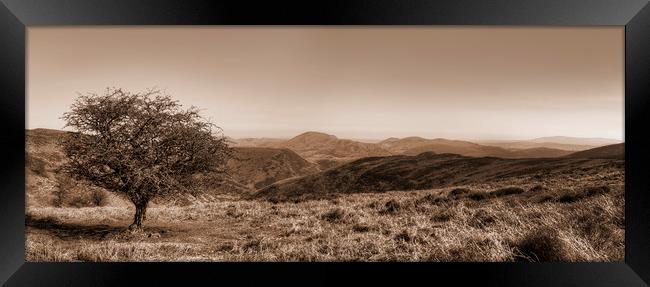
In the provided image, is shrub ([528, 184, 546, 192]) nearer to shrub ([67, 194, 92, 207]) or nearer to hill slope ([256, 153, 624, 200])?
hill slope ([256, 153, 624, 200])

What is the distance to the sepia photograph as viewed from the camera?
231 inches

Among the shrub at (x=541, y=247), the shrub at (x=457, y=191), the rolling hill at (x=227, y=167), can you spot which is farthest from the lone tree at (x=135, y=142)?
the shrub at (x=541, y=247)

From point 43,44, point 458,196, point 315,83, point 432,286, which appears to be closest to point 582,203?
point 458,196

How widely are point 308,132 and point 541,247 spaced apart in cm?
407

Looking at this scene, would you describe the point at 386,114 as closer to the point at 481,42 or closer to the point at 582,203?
the point at 481,42

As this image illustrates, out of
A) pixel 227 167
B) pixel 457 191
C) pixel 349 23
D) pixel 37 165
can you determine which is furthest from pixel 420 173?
pixel 37 165

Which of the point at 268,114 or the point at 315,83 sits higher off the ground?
the point at 315,83

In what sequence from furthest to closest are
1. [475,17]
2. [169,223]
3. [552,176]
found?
1. [552,176]
2. [169,223]
3. [475,17]

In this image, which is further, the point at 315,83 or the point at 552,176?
the point at 552,176

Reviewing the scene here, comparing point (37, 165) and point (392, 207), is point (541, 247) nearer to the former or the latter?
point (392, 207)

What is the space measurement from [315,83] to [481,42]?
2.96 meters

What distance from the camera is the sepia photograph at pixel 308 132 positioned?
5.87 m

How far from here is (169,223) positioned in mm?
6512

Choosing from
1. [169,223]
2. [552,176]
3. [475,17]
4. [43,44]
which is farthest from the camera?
[552,176]
